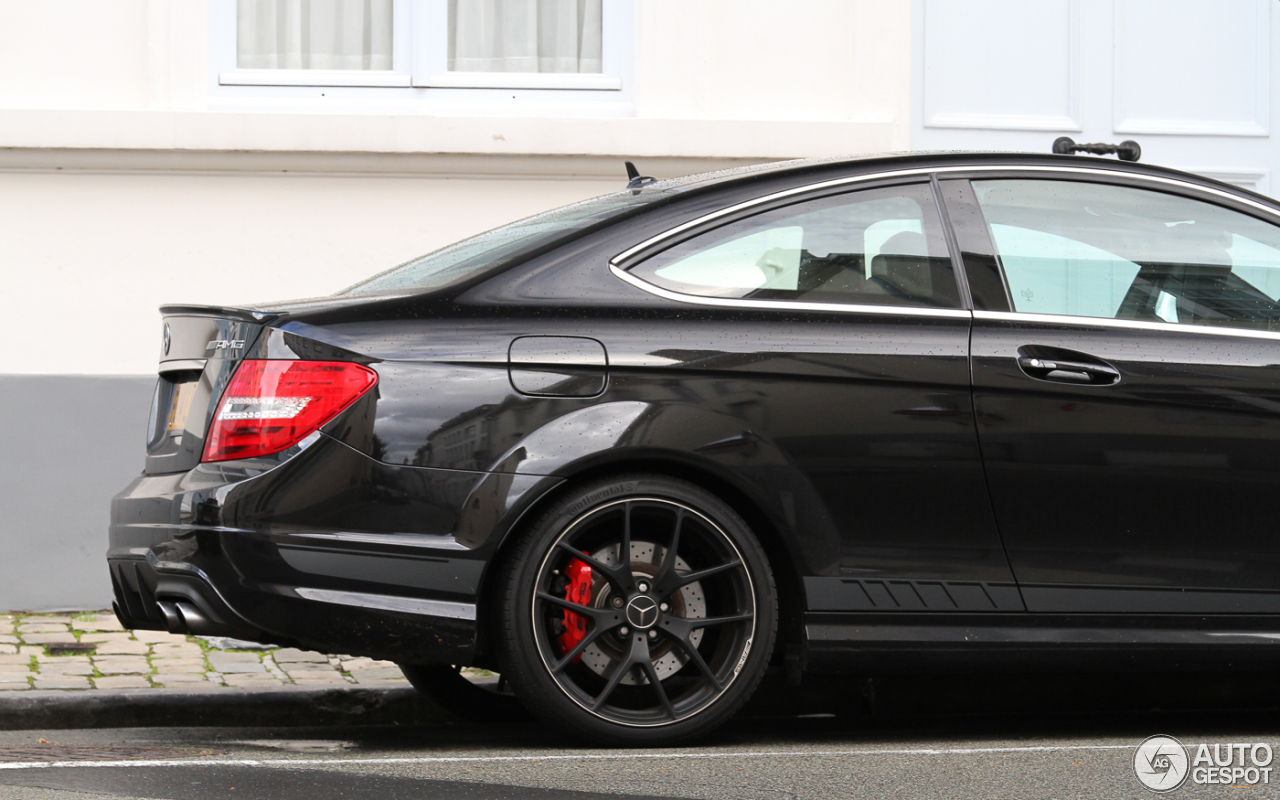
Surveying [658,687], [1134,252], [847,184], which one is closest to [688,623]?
[658,687]

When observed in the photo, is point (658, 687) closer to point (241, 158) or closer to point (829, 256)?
point (829, 256)

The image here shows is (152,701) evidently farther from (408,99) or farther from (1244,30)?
(1244,30)

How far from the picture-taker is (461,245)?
4.76 metres

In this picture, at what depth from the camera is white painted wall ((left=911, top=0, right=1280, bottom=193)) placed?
26.8ft

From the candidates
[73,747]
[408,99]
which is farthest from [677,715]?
[408,99]

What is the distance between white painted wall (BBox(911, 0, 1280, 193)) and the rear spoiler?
186 inches

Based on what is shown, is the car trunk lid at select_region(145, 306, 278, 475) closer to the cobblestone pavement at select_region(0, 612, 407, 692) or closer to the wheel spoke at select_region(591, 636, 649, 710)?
the cobblestone pavement at select_region(0, 612, 407, 692)

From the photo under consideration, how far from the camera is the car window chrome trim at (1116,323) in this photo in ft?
14.1

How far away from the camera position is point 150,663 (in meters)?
5.65

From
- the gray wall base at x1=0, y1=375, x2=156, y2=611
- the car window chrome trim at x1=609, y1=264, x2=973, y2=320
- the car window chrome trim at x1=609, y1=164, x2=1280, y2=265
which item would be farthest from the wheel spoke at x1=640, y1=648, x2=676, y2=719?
the gray wall base at x1=0, y1=375, x2=156, y2=611

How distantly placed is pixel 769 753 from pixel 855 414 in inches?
37.2

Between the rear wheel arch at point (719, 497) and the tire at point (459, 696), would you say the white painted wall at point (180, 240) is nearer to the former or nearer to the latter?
the tire at point (459, 696)

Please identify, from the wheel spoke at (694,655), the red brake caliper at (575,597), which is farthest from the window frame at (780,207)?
the wheel spoke at (694,655)

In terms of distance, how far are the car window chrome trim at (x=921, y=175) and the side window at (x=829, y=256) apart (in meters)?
0.04
